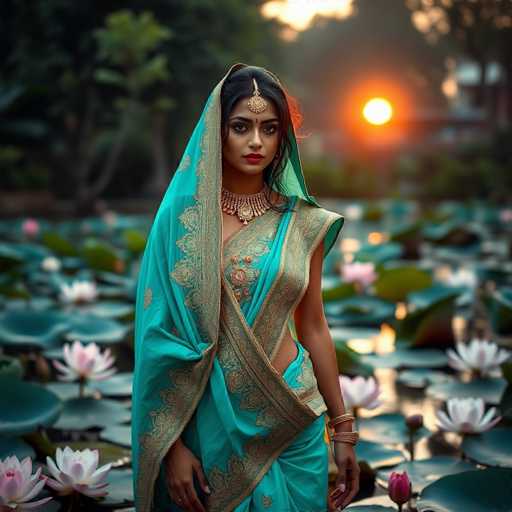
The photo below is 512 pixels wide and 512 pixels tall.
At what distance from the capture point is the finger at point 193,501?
1.53 meters

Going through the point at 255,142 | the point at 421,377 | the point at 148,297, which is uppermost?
the point at 255,142

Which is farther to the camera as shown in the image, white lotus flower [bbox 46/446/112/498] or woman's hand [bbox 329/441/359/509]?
white lotus flower [bbox 46/446/112/498]

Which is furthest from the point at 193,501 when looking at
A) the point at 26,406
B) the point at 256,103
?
the point at 26,406

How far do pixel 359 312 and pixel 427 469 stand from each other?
209cm

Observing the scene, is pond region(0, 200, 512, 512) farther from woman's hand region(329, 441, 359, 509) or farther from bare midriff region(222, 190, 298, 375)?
bare midriff region(222, 190, 298, 375)

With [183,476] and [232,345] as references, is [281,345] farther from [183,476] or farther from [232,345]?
[183,476]

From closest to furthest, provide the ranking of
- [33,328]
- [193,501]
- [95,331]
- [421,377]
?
[193,501], [421,377], [33,328], [95,331]

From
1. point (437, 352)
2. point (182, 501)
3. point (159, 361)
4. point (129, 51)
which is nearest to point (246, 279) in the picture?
point (159, 361)

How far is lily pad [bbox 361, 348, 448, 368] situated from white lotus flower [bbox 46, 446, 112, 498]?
1.73m

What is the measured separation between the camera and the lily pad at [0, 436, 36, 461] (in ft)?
7.29

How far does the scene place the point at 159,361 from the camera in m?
1.54

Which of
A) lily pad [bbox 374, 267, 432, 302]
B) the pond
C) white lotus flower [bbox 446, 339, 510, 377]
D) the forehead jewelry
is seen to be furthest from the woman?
lily pad [bbox 374, 267, 432, 302]

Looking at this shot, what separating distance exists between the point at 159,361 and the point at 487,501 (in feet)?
2.95

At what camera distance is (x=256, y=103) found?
1619 millimetres
